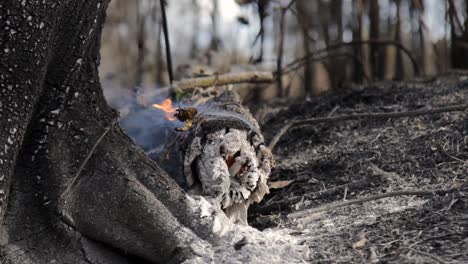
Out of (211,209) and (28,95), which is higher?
(28,95)

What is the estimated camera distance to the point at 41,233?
2.55m

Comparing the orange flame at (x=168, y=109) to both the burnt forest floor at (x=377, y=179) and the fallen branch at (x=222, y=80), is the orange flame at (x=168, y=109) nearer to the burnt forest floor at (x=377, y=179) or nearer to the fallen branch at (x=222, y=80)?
the fallen branch at (x=222, y=80)

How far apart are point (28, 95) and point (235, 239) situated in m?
1.12

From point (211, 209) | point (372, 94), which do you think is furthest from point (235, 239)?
point (372, 94)

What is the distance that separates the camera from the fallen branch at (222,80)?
533 cm

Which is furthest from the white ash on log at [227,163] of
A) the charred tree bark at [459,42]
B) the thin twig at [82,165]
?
the charred tree bark at [459,42]

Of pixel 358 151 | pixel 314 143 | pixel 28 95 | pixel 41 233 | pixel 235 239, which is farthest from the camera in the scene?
pixel 314 143

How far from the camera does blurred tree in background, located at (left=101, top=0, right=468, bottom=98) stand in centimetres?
722

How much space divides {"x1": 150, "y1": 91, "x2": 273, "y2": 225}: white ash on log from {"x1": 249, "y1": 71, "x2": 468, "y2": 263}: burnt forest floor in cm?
21

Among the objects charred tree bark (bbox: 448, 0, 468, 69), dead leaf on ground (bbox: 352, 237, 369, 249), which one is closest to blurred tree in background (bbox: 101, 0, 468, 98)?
charred tree bark (bbox: 448, 0, 468, 69)

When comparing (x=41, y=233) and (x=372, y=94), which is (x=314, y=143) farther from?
(x=41, y=233)

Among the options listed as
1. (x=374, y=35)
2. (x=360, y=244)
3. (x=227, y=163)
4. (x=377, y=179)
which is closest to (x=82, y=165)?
(x=227, y=163)

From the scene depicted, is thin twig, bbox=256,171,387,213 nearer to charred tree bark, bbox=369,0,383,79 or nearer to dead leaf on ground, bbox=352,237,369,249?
dead leaf on ground, bbox=352,237,369,249

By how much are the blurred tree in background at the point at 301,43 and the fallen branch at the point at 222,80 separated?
12.2 inches
